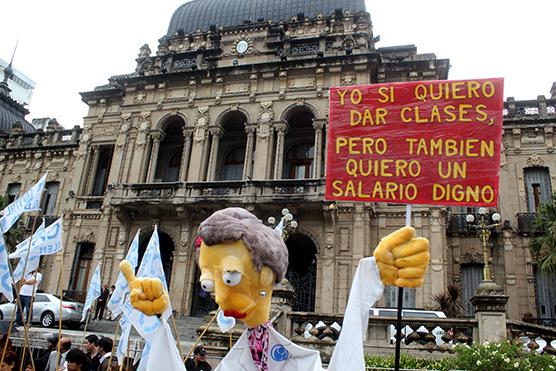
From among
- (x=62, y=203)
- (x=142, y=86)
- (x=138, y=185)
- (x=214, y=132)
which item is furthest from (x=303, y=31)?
(x=62, y=203)

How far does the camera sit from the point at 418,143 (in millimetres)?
3953

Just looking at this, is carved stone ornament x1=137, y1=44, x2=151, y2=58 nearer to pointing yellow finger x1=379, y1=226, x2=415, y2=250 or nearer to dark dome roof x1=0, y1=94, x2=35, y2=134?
dark dome roof x1=0, y1=94, x2=35, y2=134

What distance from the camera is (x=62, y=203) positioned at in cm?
2705

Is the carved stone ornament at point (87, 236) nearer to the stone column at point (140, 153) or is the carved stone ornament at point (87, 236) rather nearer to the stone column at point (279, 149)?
the stone column at point (140, 153)

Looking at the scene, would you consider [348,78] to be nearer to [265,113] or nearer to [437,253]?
[265,113]

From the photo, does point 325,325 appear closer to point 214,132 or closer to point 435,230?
point 435,230

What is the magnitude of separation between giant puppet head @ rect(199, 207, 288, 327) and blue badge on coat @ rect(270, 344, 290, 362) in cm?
24

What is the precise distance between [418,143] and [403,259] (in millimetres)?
1223

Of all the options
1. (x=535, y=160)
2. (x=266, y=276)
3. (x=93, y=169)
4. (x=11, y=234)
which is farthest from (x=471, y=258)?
(x=11, y=234)

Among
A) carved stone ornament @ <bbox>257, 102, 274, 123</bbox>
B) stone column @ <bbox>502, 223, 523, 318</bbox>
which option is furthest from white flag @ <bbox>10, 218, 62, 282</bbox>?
stone column @ <bbox>502, 223, 523, 318</bbox>

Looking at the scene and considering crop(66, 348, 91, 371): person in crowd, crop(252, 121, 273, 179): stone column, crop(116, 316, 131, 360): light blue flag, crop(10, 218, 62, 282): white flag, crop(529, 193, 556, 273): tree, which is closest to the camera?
crop(66, 348, 91, 371): person in crowd

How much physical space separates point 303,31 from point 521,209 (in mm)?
13942

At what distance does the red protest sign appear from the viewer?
377 centimetres

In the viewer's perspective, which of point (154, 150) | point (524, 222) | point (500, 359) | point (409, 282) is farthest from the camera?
point (154, 150)
